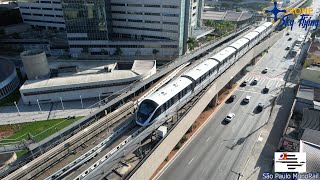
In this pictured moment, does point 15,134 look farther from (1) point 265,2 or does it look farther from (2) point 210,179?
(1) point 265,2

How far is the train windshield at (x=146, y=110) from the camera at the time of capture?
3569cm

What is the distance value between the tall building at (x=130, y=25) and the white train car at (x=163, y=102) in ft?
148

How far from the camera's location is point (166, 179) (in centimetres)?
3781

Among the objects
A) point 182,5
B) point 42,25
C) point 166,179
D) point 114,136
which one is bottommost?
point 166,179

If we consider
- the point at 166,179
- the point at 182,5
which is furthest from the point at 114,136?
the point at 182,5

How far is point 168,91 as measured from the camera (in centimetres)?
3944

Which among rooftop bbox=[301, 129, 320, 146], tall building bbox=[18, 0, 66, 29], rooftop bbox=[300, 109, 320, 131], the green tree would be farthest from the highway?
tall building bbox=[18, 0, 66, 29]

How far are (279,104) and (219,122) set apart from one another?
58.9 feet

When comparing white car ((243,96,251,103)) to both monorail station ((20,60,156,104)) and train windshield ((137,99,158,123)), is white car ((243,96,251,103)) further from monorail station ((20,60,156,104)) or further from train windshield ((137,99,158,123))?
train windshield ((137,99,158,123))

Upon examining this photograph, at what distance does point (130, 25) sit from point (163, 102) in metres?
61.5

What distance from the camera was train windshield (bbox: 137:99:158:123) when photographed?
35688 mm

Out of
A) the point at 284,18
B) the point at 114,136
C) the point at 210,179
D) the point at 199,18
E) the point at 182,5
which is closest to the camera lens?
the point at 114,136

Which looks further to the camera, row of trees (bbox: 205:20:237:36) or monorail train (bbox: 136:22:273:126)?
row of trees (bbox: 205:20:237:36)

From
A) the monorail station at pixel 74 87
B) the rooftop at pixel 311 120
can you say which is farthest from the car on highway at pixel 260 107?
the monorail station at pixel 74 87
